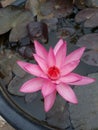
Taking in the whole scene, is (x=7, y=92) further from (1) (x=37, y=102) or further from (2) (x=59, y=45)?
(2) (x=59, y=45)

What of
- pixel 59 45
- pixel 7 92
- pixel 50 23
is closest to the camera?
pixel 59 45

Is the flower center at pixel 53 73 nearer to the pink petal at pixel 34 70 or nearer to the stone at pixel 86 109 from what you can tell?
the pink petal at pixel 34 70

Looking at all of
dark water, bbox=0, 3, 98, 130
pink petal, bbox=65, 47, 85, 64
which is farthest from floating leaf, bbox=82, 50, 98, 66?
pink petal, bbox=65, 47, 85, 64

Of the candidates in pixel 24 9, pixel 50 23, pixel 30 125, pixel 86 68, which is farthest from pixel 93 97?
pixel 24 9

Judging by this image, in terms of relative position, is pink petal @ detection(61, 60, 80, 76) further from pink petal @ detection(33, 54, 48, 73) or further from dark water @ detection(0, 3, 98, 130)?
dark water @ detection(0, 3, 98, 130)

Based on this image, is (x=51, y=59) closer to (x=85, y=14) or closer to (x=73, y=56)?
(x=73, y=56)

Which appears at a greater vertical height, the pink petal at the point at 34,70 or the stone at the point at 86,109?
the pink petal at the point at 34,70

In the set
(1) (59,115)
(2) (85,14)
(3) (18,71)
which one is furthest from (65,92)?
(2) (85,14)

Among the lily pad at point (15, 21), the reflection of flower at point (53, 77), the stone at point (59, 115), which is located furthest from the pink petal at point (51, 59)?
the lily pad at point (15, 21)
